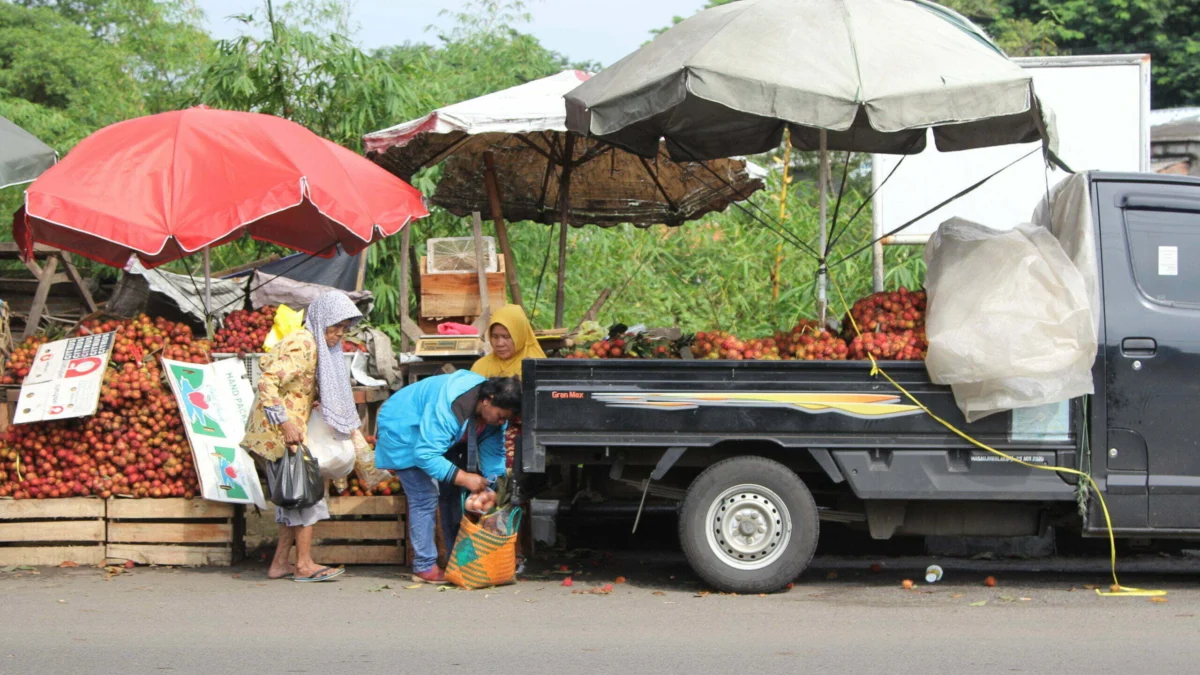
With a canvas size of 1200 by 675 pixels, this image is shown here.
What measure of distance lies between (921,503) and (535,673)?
9.30 feet

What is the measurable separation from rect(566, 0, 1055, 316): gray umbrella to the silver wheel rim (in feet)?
→ 5.49

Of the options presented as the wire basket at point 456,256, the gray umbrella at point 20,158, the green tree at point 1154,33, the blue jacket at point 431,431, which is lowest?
the blue jacket at point 431,431

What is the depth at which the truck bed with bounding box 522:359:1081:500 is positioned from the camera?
6684 millimetres

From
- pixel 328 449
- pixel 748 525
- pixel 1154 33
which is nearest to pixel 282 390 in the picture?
pixel 328 449

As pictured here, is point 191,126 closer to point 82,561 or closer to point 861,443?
point 82,561

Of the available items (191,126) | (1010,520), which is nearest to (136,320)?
(191,126)

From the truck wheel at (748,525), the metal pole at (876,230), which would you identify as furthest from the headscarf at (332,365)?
the metal pole at (876,230)

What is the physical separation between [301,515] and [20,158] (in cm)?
389

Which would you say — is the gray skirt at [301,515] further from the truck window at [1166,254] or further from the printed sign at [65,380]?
the truck window at [1166,254]

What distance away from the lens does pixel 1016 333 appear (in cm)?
655

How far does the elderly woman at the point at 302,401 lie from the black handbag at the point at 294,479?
0.05 meters

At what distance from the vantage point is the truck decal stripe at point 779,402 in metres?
6.68

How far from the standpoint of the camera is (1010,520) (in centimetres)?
701

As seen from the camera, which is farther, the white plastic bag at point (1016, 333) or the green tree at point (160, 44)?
the green tree at point (160, 44)
